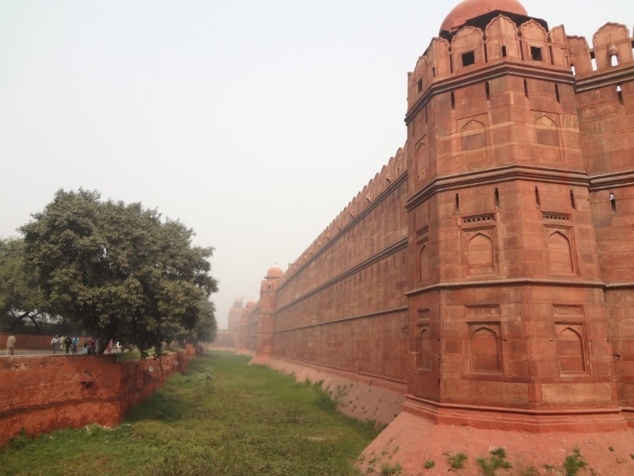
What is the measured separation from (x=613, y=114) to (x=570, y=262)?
401 cm

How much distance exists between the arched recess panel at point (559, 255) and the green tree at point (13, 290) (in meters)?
26.3

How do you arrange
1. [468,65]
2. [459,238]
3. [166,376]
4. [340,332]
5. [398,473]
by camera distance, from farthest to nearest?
[166,376] → [340,332] → [468,65] → [459,238] → [398,473]

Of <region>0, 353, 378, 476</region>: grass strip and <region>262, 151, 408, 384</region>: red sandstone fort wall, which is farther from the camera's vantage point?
<region>262, 151, 408, 384</region>: red sandstone fort wall

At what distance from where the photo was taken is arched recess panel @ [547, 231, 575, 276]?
31.4ft

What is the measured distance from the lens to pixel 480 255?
9.95 metres

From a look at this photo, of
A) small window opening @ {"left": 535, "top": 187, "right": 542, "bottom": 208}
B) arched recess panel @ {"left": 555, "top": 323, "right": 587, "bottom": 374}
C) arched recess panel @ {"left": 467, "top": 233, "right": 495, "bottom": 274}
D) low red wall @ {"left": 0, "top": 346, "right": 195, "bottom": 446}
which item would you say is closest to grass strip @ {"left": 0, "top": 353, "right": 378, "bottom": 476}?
low red wall @ {"left": 0, "top": 346, "right": 195, "bottom": 446}

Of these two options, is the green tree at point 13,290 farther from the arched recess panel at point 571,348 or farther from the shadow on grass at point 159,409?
the arched recess panel at point 571,348

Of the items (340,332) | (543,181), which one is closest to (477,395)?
(543,181)

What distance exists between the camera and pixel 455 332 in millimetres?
9750

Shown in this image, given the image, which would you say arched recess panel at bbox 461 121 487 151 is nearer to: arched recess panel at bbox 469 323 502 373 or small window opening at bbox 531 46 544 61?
small window opening at bbox 531 46 544 61

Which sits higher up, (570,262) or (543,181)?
(543,181)

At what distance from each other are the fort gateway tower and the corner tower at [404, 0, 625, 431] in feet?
0.09

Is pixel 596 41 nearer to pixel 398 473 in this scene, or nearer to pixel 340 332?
pixel 398 473

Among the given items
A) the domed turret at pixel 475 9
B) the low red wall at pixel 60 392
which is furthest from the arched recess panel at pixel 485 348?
the low red wall at pixel 60 392
